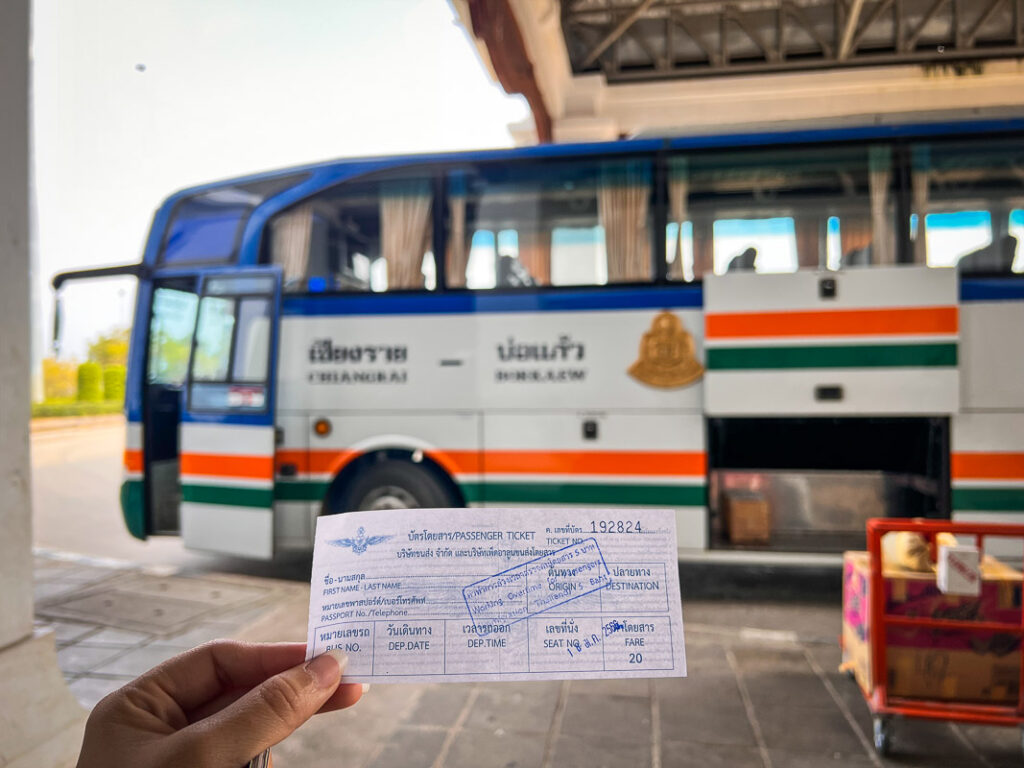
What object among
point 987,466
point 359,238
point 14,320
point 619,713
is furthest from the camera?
point 359,238

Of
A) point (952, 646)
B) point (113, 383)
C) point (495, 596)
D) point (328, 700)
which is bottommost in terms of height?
point (952, 646)

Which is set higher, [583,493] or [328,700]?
[328,700]

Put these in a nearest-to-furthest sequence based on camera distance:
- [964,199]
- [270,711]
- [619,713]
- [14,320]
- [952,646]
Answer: [270,711], [14,320], [952,646], [619,713], [964,199]

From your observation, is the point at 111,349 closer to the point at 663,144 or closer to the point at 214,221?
the point at 214,221

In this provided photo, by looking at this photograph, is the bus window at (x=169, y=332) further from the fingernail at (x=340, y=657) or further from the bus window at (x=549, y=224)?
the fingernail at (x=340, y=657)

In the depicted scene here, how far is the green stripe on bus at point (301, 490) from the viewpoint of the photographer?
4.37m

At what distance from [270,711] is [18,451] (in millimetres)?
1778

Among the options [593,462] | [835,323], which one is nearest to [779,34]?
[835,323]

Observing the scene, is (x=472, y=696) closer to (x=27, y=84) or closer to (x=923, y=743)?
(x=923, y=743)

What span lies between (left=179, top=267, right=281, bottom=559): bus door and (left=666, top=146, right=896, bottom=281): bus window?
275cm

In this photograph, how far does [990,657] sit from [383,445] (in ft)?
10.9

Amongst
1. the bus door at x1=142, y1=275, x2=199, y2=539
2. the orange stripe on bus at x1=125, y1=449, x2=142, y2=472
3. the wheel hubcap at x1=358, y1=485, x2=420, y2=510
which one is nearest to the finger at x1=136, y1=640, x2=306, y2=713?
the wheel hubcap at x1=358, y1=485, x2=420, y2=510

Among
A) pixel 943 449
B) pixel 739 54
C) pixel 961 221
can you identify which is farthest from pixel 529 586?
pixel 739 54

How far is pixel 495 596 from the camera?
826 mm
